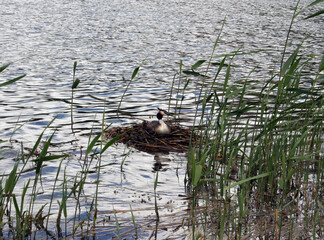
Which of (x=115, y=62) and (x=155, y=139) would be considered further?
(x=115, y=62)

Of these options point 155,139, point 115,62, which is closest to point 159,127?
point 155,139

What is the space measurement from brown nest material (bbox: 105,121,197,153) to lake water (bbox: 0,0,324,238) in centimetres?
20

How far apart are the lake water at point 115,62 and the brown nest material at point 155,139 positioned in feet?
0.64

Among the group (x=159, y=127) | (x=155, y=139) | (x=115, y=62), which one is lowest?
(x=115, y=62)

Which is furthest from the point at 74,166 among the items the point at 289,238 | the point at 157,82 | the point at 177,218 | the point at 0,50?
the point at 0,50

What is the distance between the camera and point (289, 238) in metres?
3.91

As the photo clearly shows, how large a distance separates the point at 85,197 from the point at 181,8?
84.1 feet

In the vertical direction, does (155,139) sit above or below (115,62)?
above

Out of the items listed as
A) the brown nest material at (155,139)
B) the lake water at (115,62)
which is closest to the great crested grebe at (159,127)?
the brown nest material at (155,139)

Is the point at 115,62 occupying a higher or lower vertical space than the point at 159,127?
lower

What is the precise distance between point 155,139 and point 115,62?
24.1ft

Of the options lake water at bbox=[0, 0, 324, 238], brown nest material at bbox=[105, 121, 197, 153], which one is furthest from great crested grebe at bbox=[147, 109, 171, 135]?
lake water at bbox=[0, 0, 324, 238]

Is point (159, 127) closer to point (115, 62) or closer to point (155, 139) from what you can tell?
point (155, 139)

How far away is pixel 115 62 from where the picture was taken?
1373 cm
